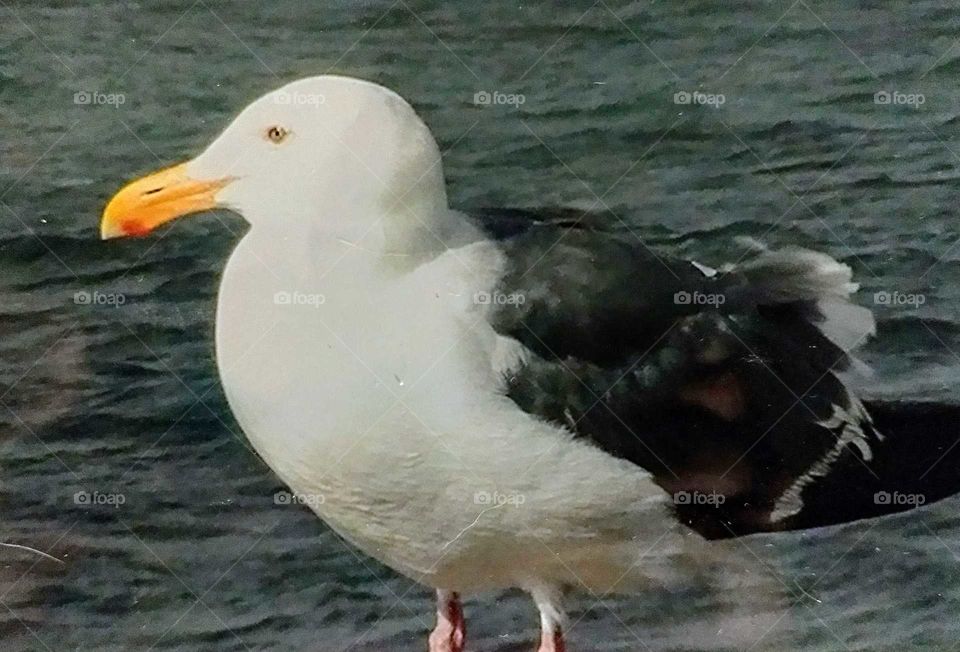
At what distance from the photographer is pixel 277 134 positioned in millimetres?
1389

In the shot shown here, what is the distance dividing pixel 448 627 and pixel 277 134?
64 cm

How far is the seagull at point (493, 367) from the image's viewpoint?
134cm

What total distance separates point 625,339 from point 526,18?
44 centimetres

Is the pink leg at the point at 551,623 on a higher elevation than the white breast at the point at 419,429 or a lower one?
lower

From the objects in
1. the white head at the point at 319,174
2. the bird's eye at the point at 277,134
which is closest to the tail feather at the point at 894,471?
the white head at the point at 319,174

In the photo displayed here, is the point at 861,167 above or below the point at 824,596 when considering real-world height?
above

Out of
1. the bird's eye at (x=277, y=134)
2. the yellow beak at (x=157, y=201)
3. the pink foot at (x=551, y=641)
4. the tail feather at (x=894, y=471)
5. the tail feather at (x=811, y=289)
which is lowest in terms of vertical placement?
the pink foot at (x=551, y=641)

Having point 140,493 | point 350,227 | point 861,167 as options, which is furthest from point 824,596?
point 140,493

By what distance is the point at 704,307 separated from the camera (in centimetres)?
142

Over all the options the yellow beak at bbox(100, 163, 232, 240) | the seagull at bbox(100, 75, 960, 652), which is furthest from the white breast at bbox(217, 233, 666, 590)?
the yellow beak at bbox(100, 163, 232, 240)

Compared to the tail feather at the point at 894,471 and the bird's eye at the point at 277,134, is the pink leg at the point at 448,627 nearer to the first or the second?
the tail feather at the point at 894,471

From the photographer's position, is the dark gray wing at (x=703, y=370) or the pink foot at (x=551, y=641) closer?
the dark gray wing at (x=703, y=370)

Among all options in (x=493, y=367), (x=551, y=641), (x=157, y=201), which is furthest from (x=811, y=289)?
(x=157, y=201)

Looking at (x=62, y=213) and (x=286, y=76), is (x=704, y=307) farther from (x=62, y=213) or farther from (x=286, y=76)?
(x=62, y=213)
